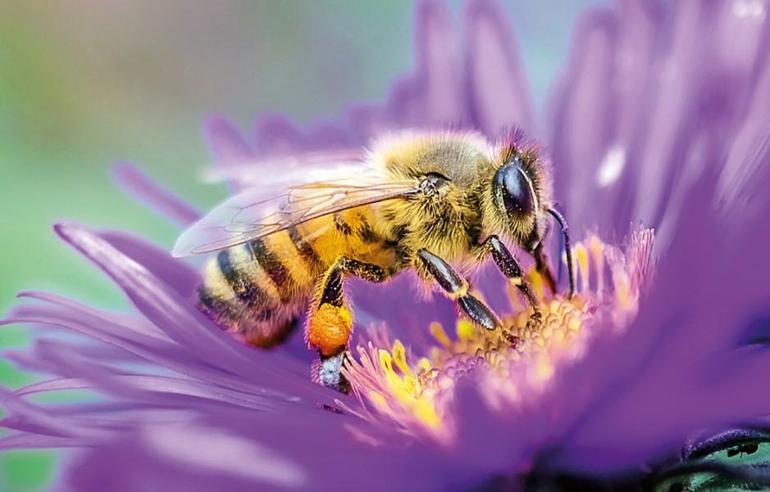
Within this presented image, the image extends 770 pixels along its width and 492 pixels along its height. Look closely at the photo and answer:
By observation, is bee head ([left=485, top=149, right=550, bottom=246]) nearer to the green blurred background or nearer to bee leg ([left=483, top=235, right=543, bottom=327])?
bee leg ([left=483, top=235, right=543, bottom=327])

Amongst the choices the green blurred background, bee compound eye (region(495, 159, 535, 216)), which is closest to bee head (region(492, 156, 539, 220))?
bee compound eye (region(495, 159, 535, 216))

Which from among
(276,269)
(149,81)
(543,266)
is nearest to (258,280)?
(276,269)

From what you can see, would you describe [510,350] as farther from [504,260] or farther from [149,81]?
[149,81]

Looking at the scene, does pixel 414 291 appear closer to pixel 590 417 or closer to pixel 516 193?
pixel 516 193

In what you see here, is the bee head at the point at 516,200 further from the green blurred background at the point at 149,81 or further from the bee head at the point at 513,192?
the green blurred background at the point at 149,81

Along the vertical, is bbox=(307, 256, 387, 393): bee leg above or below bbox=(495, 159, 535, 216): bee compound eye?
below

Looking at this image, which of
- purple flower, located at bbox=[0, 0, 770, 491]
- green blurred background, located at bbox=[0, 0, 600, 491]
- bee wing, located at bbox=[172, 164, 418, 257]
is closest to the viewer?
purple flower, located at bbox=[0, 0, 770, 491]

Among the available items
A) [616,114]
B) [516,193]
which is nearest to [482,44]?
[616,114]
